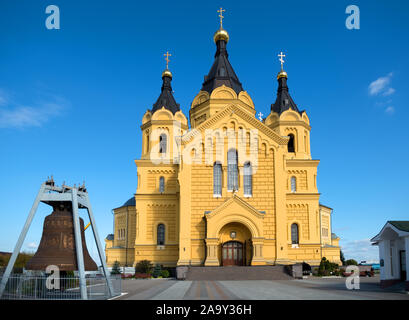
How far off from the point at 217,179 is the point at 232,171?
1.41 metres

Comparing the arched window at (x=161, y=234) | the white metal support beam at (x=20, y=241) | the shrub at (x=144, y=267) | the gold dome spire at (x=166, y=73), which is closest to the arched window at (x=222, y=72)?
the gold dome spire at (x=166, y=73)

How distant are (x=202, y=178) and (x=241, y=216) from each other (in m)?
4.49

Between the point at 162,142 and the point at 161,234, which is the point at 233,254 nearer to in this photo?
the point at 161,234

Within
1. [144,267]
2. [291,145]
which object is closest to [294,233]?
[291,145]

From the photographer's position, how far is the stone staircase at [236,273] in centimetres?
2825

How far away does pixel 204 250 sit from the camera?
102 feet

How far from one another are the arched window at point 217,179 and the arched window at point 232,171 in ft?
2.16

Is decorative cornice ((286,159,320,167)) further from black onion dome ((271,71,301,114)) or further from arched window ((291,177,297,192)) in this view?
black onion dome ((271,71,301,114))

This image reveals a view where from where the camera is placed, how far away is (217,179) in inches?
1291

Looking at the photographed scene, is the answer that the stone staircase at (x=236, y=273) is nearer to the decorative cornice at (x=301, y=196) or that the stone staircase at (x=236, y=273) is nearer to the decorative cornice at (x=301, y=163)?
the decorative cornice at (x=301, y=196)

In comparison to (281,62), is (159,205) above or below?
below
